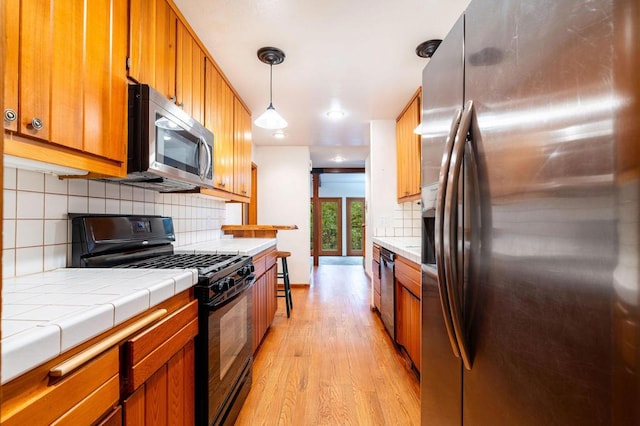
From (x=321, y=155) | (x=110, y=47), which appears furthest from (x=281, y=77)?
(x=321, y=155)

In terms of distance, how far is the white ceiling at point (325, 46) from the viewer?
65.1 inches

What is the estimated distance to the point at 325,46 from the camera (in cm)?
200

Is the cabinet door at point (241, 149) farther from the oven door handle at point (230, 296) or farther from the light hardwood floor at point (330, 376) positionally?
the light hardwood floor at point (330, 376)

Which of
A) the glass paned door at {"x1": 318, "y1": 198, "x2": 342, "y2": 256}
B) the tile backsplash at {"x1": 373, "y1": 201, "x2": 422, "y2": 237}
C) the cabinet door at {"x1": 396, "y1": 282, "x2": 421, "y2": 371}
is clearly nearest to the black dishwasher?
the cabinet door at {"x1": 396, "y1": 282, "x2": 421, "y2": 371}

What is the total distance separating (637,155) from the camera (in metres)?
0.41

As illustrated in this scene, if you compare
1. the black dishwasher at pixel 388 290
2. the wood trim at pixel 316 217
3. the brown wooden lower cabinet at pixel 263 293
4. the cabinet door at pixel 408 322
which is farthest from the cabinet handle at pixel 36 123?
the wood trim at pixel 316 217

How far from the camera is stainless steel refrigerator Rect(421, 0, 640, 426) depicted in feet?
1.40

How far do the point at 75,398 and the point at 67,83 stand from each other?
958 mm

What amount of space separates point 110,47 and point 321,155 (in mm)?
4514

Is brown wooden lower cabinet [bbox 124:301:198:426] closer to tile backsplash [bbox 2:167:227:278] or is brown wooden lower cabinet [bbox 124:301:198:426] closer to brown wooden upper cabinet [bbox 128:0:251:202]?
tile backsplash [bbox 2:167:227:278]

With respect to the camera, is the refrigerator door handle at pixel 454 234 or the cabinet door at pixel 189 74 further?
the cabinet door at pixel 189 74

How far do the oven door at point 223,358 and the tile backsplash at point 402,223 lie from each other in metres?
2.03

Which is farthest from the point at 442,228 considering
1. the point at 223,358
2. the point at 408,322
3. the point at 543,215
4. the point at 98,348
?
the point at 408,322

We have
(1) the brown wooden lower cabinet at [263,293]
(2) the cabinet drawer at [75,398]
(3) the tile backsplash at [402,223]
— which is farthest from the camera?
(3) the tile backsplash at [402,223]
